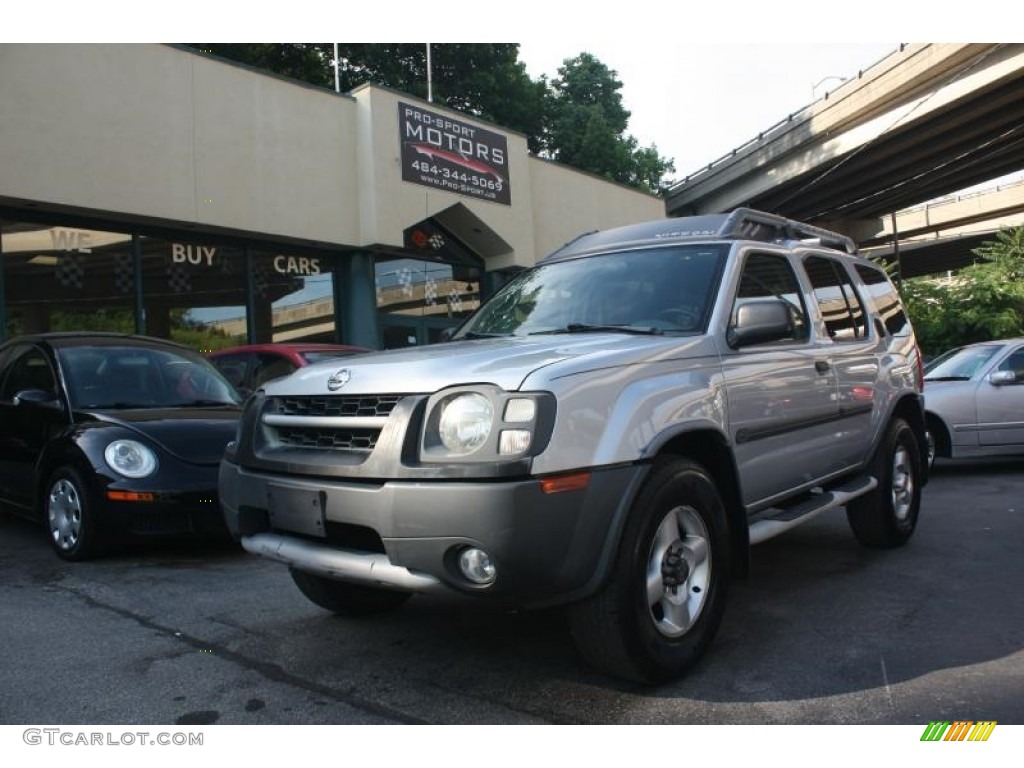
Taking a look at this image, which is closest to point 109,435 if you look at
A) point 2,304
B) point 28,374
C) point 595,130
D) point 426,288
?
point 28,374

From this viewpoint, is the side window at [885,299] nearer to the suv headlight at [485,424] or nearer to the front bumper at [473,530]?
the front bumper at [473,530]

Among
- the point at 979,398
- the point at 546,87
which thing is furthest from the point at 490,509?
the point at 546,87

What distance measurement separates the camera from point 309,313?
15242 millimetres

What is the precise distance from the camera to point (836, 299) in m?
5.11

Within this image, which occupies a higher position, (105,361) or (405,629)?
(105,361)

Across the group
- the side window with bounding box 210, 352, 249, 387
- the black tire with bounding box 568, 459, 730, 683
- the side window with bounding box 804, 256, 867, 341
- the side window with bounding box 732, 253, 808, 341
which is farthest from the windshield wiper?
the side window with bounding box 210, 352, 249, 387

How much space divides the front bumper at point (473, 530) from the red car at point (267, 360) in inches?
223

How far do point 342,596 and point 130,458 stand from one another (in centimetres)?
212

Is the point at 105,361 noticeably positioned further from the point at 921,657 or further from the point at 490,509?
the point at 921,657

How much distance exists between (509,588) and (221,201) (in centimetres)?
1138

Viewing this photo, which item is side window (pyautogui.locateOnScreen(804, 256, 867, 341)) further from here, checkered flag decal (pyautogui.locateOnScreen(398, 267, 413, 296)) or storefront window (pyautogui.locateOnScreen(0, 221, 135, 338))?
checkered flag decal (pyautogui.locateOnScreen(398, 267, 413, 296))

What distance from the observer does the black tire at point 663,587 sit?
2.92 m

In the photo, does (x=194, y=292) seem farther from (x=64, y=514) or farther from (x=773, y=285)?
(x=773, y=285)
